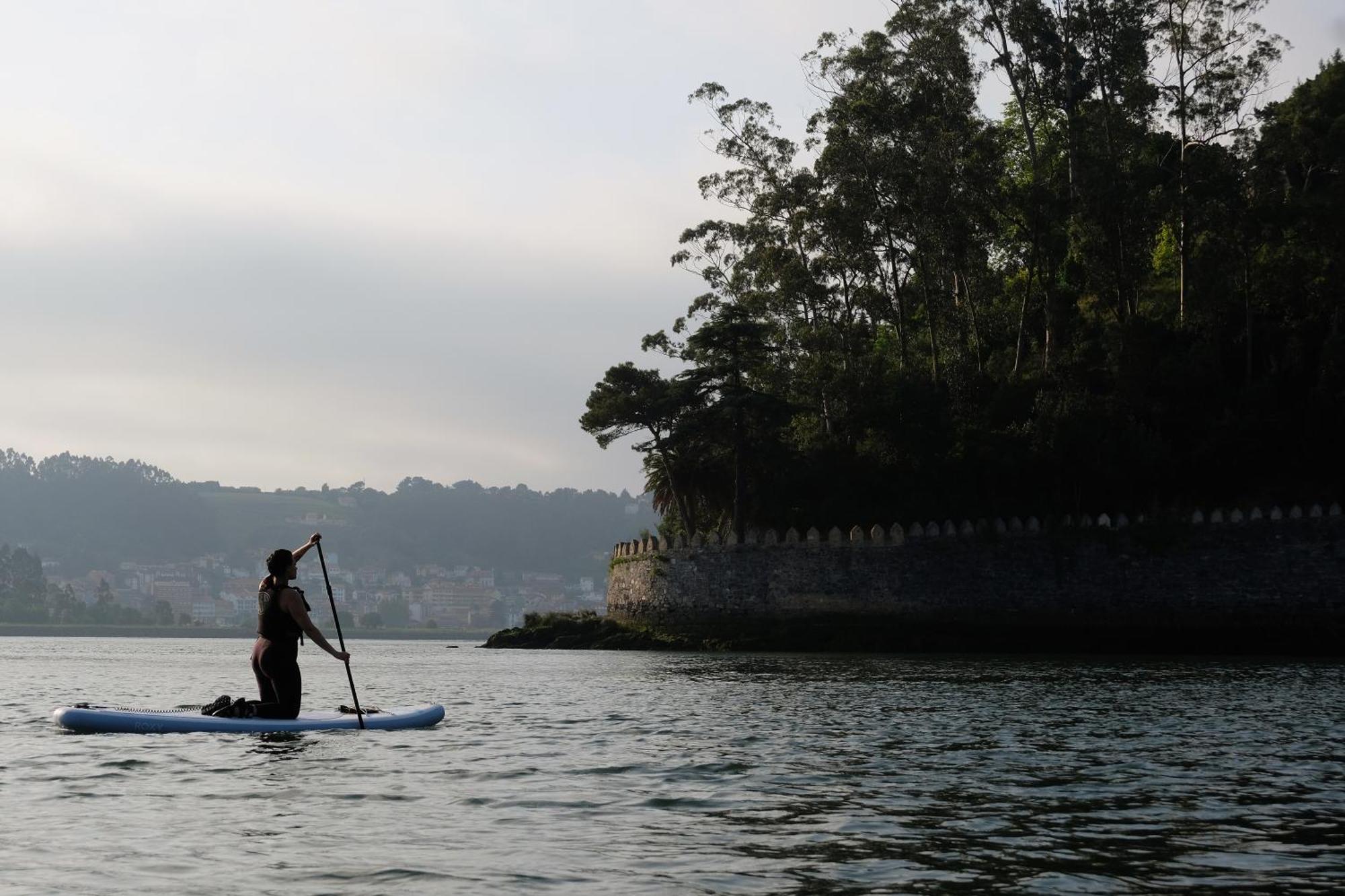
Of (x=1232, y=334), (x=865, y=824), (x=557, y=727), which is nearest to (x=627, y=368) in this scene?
(x=1232, y=334)

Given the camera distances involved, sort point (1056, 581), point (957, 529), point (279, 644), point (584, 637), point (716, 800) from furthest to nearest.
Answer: point (584, 637) → point (957, 529) → point (1056, 581) → point (279, 644) → point (716, 800)

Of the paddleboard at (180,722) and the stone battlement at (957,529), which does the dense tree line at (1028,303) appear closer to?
the stone battlement at (957,529)

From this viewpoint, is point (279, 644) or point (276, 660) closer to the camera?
point (279, 644)

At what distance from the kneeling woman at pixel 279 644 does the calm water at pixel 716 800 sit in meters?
0.54

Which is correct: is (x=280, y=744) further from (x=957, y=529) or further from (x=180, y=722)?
(x=957, y=529)

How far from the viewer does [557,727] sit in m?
21.4

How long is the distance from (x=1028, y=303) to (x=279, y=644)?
45.8 m

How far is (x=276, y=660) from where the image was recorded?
1886 centimetres

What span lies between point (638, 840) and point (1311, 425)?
146 ft

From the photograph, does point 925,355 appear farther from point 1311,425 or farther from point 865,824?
point 865,824

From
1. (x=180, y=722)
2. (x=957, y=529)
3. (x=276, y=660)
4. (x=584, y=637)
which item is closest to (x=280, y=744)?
(x=276, y=660)

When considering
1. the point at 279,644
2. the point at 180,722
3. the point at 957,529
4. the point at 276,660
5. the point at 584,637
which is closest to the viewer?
the point at 279,644

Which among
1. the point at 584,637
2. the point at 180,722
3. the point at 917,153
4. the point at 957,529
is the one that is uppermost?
the point at 917,153

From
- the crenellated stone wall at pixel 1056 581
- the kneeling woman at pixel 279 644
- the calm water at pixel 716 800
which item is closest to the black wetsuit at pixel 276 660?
the kneeling woman at pixel 279 644
